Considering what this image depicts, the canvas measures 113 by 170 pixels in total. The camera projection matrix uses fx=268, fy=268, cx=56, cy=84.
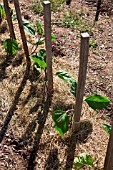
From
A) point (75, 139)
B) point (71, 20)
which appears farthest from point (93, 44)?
point (75, 139)

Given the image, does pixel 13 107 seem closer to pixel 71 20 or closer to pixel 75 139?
pixel 75 139

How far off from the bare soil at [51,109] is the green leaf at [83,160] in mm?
115

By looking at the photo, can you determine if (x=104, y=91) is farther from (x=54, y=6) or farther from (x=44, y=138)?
(x=54, y=6)

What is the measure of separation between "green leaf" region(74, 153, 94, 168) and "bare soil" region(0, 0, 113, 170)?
0.11 metres

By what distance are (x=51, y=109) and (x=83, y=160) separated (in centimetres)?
61

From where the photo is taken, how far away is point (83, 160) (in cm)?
185

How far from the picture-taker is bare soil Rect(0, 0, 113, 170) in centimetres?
203

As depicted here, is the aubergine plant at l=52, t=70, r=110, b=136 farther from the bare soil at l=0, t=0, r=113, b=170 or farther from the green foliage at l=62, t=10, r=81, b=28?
the green foliage at l=62, t=10, r=81, b=28

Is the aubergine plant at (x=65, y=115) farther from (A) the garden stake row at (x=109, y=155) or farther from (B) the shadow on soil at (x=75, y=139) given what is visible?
(A) the garden stake row at (x=109, y=155)

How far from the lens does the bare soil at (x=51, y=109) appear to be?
79.7 inches

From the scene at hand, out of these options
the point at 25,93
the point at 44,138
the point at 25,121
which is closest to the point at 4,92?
the point at 25,93

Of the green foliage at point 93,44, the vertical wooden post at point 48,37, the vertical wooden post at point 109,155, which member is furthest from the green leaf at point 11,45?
the vertical wooden post at point 109,155

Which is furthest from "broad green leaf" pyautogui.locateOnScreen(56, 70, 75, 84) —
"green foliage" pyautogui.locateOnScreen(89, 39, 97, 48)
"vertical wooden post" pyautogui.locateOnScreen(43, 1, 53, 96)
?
"green foliage" pyautogui.locateOnScreen(89, 39, 97, 48)

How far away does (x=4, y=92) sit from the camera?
246 centimetres
